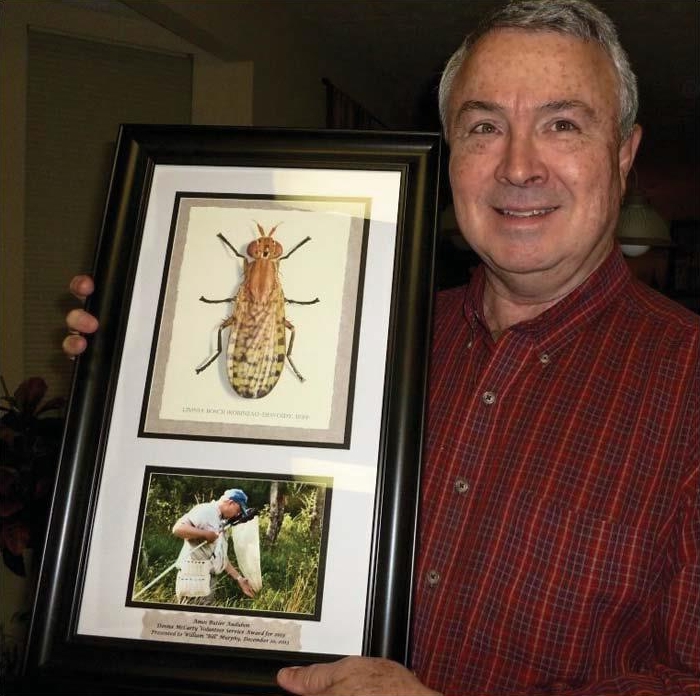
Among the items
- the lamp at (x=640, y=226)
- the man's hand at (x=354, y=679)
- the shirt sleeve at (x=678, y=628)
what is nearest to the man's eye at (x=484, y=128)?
the shirt sleeve at (x=678, y=628)

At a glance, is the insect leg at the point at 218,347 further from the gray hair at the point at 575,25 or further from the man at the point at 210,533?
the gray hair at the point at 575,25

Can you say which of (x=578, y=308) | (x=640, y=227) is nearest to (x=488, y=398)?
(x=578, y=308)

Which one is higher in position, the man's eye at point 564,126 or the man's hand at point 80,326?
the man's eye at point 564,126

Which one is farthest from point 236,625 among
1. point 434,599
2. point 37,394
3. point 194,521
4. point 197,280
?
point 37,394

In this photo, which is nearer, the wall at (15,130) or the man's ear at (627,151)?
the man's ear at (627,151)

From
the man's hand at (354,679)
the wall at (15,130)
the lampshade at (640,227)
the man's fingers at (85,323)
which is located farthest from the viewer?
the lampshade at (640,227)

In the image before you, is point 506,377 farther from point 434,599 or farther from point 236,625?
point 236,625
